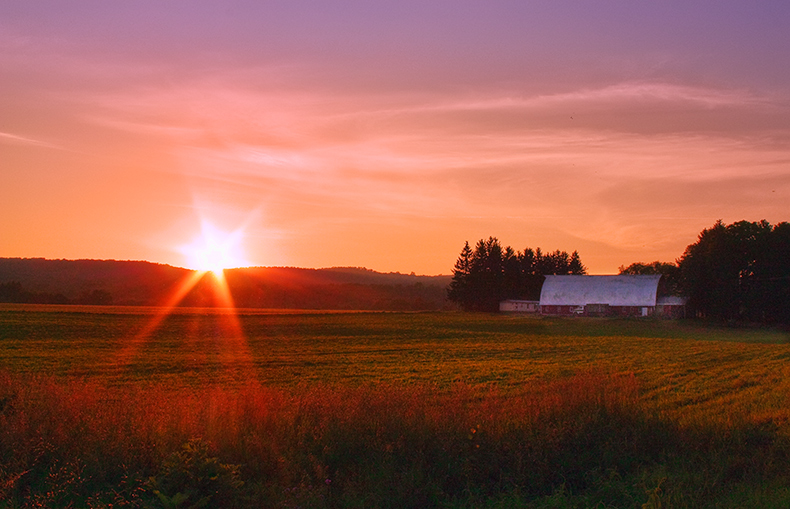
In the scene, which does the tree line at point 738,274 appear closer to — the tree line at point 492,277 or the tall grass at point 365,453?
the tree line at point 492,277

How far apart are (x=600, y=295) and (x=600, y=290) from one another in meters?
0.92

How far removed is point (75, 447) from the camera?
9.20 meters

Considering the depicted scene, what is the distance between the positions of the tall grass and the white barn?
7306 cm

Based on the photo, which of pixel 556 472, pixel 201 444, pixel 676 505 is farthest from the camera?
pixel 556 472

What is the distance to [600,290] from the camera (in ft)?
275

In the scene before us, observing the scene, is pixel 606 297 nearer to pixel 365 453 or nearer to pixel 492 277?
pixel 492 277

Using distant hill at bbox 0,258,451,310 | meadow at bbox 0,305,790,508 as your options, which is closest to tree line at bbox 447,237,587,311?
distant hill at bbox 0,258,451,310

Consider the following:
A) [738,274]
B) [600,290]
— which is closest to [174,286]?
[600,290]

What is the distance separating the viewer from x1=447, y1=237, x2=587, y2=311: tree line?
10094 centimetres

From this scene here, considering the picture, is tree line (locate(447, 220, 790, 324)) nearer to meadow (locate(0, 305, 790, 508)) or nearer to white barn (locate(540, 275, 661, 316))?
white barn (locate(540, 275, 661, 316))

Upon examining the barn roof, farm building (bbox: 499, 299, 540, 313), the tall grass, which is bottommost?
the tall grass

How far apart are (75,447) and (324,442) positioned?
3.70 m

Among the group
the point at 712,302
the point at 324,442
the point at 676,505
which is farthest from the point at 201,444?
the point at 712,302

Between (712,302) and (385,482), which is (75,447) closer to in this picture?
(385,482)
